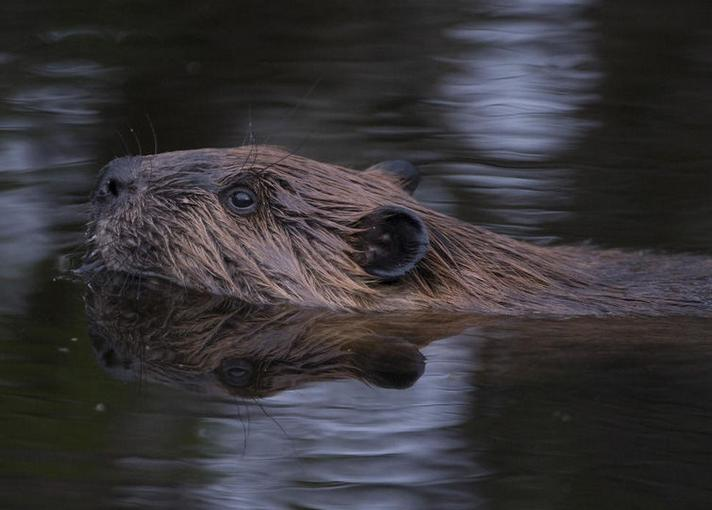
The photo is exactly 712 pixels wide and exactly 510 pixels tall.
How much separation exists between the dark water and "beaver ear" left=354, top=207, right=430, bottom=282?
0.23 metres

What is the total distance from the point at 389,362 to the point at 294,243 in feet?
2.56

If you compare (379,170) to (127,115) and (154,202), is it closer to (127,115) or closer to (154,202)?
(154,202)

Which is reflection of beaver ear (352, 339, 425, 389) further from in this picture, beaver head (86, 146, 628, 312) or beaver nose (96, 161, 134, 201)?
beaver nose (96, 161, 134, 201)

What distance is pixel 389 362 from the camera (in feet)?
18.6

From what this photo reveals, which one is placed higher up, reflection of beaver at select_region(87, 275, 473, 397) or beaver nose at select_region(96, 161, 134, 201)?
beaver nose at select_region(96, 161, 134, 201)

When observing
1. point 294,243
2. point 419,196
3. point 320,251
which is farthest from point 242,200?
point 419,196

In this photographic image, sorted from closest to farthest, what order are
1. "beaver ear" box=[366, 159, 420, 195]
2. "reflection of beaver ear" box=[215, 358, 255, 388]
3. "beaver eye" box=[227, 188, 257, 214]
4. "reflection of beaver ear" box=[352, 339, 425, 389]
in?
"reflection of beaver ear" box=[215, 358, 255, 388] → "reflection of beaver ear" box=[352, 339, 425, 389] → "beaver eye" box=[227, 188, 257, 214] → "beaver ear" box=[366, 159, 420, 195]

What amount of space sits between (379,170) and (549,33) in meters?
4.00

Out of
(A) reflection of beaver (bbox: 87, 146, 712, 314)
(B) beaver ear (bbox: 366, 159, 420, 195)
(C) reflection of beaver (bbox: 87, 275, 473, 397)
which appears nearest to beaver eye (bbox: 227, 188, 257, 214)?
(A) reflection of beaver (bbox: 87, 146, 712, 314)

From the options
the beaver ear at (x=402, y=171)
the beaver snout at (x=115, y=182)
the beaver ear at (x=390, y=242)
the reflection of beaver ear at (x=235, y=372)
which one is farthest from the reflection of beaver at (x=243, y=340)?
the beaver ear at (x=402, y=171)

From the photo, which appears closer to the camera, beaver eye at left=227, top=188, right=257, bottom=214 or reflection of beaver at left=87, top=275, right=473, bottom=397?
reflection of beaver at left=87, top=275, right=473, bottom=397

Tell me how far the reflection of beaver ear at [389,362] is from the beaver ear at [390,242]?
32cm

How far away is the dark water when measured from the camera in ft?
15.1

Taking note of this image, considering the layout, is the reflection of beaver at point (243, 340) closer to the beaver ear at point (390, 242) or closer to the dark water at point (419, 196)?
the dark water at point (419, 196)
